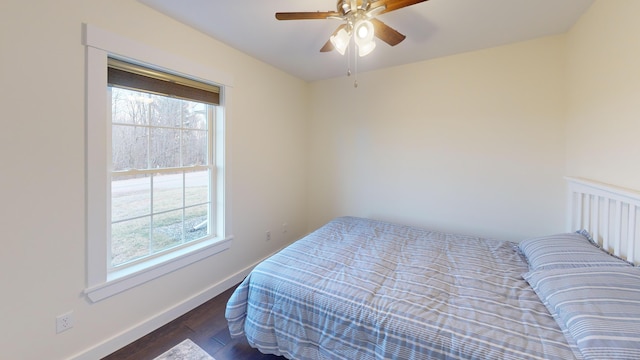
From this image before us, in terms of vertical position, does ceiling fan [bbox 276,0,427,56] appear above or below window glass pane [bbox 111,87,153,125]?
above

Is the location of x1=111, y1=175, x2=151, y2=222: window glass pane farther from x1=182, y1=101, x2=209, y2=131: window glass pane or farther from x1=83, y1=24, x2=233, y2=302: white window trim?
x1=182, y1=101, x2=209, y2=131: window glass pane

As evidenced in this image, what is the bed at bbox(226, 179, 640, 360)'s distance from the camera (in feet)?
3.40

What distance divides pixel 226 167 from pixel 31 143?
1.26 meters

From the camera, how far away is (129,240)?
189 centimetres

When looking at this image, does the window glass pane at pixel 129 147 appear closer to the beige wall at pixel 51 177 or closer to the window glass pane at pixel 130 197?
the window glass pane at pixel 130 197

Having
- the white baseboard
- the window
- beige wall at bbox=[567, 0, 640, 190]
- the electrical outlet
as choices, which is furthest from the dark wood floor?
beige wall at bbox=[567, 0, 640, 190]

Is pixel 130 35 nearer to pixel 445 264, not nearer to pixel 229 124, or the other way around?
pixel 229 124

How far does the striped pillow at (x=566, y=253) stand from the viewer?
1390 mm

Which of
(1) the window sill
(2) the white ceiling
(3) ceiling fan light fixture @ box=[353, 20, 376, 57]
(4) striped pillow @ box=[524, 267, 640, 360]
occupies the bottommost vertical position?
(1) the window sill

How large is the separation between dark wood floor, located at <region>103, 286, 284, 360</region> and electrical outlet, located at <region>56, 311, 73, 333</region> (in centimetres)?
35

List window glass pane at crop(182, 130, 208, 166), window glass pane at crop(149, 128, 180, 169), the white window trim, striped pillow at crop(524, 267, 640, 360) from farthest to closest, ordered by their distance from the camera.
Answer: window glass pane at crop(182, 130, 208, 166) → window glass pane at crop(149, 128, 180, 169) → the white window trim → striped pillow at crop(524, 267, 640, 360)

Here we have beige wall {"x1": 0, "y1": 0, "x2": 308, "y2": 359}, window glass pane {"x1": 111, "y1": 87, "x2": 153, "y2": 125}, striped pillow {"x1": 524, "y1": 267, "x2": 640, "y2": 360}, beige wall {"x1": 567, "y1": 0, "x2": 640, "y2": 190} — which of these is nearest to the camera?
striped pillow {"x1": 524, "y1": 267, "x2": 640, "y2": 360}

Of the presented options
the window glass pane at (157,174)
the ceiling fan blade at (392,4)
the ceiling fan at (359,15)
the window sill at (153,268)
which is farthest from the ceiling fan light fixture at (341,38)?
the window sill at (153,268)

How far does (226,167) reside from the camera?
96.0 inches
